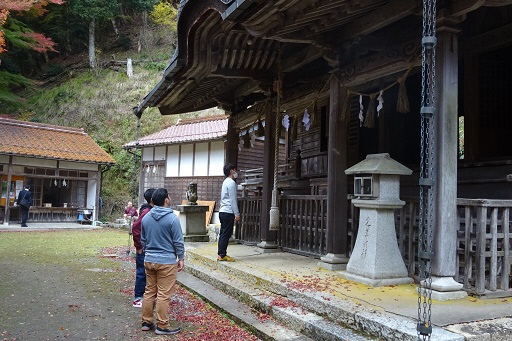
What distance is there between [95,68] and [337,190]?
119ft

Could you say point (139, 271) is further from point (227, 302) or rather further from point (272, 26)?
point (272, 26)

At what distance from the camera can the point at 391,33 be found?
6238 millimetres

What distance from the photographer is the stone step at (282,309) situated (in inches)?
161

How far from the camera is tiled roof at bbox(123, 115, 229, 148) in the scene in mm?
21889

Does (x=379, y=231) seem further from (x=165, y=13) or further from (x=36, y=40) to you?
(x=165, y=13)

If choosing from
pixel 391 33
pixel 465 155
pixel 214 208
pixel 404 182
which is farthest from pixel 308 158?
pixel 214 208

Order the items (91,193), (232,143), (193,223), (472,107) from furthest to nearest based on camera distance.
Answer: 1. (91,193)
2. (193,223)
3. (232,143)
4. (472,107)

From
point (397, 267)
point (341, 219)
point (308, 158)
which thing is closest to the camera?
point (397, 267)

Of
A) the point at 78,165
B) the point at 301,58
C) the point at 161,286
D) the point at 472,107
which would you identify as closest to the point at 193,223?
→ the point at 301,58

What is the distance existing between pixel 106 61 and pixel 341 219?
37.1 m

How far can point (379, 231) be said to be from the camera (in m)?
5.31

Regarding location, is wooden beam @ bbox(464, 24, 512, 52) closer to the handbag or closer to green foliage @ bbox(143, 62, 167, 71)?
the handbag

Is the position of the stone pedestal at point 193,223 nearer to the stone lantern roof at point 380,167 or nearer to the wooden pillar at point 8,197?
the stone lantern roof at point 380,167

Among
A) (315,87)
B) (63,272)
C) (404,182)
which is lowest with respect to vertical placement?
(63,272)
